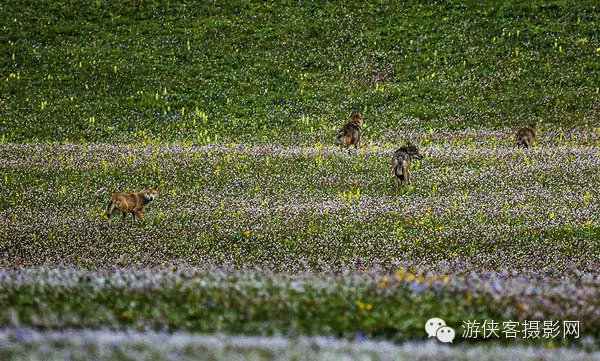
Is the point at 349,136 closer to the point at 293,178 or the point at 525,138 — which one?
the point at 293,178

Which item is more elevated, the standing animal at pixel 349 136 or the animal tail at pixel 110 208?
the standing animal at pixel 349 136

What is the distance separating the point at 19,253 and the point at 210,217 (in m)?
4.73

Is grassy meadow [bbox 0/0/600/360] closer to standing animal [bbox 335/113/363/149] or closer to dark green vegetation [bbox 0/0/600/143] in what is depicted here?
dark green vegetation [bbox 0/0/600/143]

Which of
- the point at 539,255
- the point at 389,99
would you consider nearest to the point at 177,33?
the point at 389,99

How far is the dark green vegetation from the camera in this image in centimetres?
3741

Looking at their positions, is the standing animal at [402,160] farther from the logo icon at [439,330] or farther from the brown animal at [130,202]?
the logo icon at [439,330]

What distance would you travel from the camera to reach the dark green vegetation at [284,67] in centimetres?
3741

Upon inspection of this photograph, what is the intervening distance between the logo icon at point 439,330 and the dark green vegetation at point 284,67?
2680cm

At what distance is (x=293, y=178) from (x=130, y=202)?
6.88 m

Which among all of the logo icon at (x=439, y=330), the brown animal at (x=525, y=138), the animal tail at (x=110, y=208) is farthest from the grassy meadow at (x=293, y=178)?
the brown animal at (x=525, y=138)

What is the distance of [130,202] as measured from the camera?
17500mm

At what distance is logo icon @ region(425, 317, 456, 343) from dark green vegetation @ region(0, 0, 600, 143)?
87.9 feet

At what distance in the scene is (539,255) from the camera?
14273 millimetres

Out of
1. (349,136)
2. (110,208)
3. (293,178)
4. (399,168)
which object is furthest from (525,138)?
(110,208)
